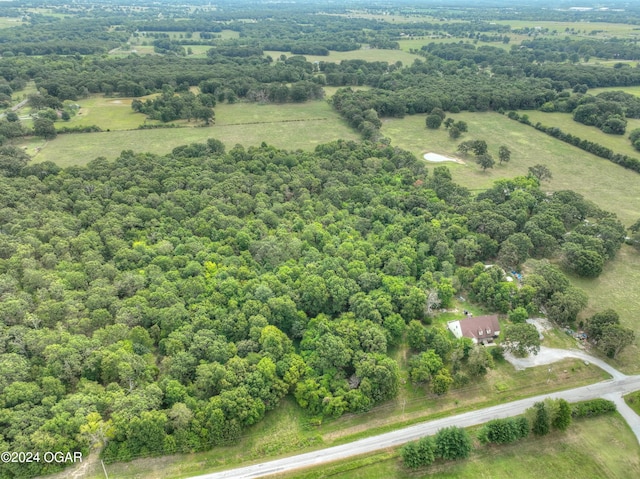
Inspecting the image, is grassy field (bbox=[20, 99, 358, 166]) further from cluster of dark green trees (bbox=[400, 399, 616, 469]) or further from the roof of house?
cluster of dark green trees (bbox=[400, 399, 616, 469])

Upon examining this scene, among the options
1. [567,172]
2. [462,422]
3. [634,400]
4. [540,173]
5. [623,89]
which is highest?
[623,89]

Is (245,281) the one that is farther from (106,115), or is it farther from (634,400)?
(106,115)

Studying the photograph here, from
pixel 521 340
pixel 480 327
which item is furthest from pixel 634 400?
pixel 480 327

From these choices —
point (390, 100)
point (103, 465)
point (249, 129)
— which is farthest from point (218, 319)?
point (390, 100)

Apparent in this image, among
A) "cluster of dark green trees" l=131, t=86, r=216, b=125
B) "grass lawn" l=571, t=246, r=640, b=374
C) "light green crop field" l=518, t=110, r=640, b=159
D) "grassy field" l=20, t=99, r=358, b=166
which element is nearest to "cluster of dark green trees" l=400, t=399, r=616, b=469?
"grass lawn" l=571, t=246, r=640, b=374

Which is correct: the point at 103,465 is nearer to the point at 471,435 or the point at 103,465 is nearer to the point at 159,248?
the point at 159,248

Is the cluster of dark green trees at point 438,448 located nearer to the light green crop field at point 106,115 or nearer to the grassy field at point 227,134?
the grassy field at point 227,134
